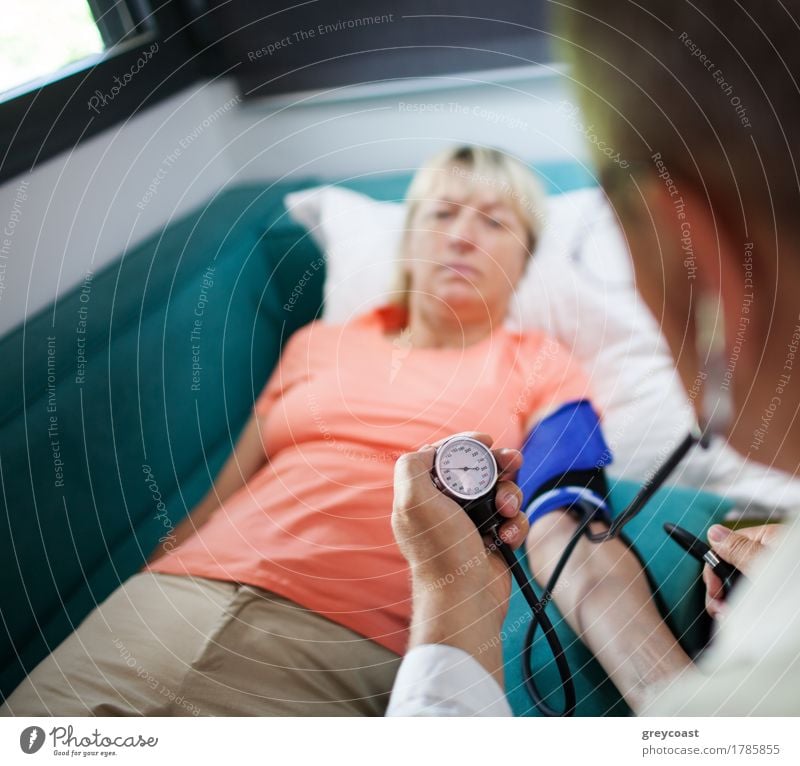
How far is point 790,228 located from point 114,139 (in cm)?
49

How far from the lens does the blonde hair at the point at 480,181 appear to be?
68 cm

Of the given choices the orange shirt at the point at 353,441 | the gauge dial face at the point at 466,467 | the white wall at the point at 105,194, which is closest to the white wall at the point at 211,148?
the white wall at the point at 105,194

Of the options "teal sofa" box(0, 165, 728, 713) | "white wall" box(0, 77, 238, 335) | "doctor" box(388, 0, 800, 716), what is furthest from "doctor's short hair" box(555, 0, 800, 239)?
"white wall" box(0, 77, 238, 335)

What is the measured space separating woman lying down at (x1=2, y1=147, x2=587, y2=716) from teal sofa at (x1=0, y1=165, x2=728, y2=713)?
0.03m

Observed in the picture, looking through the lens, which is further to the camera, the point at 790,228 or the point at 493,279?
the point at 493,279

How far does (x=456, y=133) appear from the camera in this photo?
2.19 feet

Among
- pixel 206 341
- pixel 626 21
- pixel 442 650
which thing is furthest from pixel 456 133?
pixel 442 650

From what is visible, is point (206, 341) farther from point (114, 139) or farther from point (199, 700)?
point (199, 700)

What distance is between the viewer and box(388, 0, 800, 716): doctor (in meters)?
0.46

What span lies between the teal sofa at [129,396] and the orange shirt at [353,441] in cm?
4

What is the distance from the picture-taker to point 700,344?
0.53 meters

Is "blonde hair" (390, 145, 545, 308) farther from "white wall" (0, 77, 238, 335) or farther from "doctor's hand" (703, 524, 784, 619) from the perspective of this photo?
"doctor's hand" (703, 524, 784, 619)

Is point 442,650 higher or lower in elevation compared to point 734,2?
lower
